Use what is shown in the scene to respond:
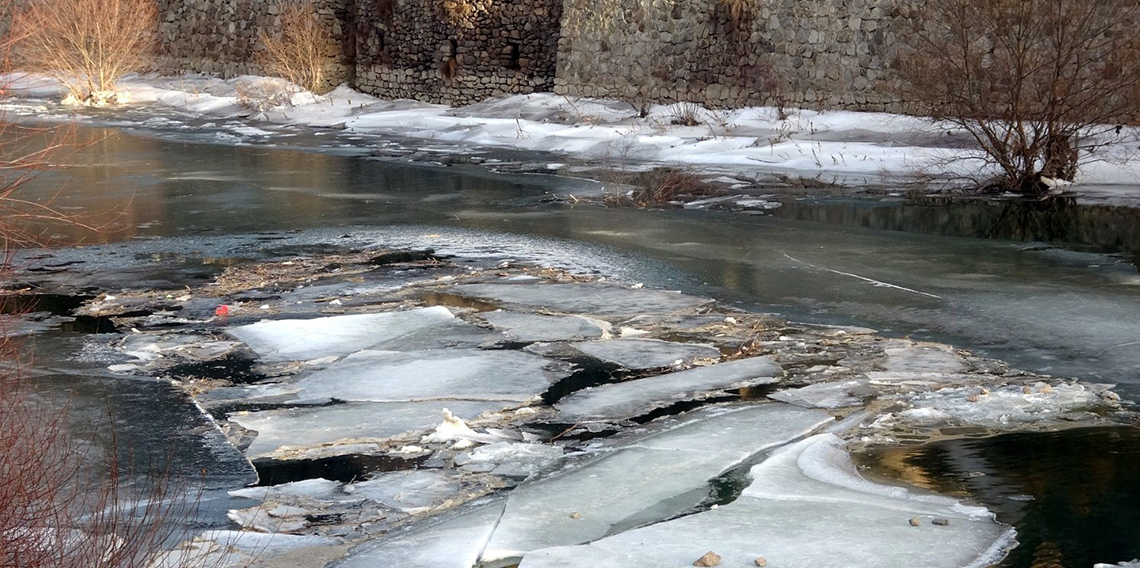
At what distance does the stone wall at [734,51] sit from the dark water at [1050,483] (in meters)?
14.1

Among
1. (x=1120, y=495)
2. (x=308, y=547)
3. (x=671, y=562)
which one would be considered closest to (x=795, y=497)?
(x=671, y=562)

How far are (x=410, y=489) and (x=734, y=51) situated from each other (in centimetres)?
1716

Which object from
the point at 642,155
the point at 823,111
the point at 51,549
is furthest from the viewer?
the point at 823,111

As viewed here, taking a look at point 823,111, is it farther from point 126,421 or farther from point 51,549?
point 51,549

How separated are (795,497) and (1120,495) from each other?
1.31 meters

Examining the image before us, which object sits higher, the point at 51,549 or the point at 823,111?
the point at 823,111

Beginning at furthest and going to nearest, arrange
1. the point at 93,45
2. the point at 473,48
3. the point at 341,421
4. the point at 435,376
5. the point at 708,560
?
1. the point at 93,45
2. the point at 473,48
3. the point at 435,376
4. the point at 341,421
5. the point at 708,560

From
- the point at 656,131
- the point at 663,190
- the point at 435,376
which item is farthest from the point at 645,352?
the point at 656,131

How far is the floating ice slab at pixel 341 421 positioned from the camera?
20.1 feet

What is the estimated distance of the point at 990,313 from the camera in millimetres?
8570

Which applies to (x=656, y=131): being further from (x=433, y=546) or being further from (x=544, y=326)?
(x=433, y=546)

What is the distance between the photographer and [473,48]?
84.5ft

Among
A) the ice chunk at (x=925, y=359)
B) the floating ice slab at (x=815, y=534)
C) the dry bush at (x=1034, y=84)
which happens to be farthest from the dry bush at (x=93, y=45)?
the floating ice slab at (x=815, y=534)

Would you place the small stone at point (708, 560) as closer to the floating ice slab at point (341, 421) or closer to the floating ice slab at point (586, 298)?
the floating ice slab at point (341, 421)
